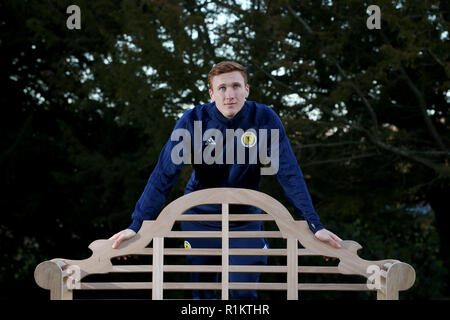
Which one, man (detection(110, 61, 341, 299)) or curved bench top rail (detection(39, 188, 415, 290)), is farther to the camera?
man (detection(110, 61, 341, 299))

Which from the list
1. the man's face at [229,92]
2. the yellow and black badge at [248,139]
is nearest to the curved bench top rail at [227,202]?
the yellow and black badge at [248,139]

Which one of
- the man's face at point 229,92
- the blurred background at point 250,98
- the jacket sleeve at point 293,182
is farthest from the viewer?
the blurred background at point 250,98

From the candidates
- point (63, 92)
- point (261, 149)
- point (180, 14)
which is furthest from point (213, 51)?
point (261, 149)

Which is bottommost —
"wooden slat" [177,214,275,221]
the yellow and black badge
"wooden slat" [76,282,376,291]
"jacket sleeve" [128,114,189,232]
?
"wooden slat" [76,282,376,291]

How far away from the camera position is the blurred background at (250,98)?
5.46 m

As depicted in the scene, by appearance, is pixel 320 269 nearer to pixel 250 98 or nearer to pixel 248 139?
pixel 248 139

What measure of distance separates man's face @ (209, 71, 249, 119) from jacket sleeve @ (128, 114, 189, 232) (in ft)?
0.90

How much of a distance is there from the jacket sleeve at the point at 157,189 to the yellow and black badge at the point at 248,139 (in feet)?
0.99

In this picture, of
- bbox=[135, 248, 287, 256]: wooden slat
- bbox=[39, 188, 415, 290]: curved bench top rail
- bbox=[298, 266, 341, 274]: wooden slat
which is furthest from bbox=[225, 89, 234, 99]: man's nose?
bbox=[298, 266, 341, 274]: wooden slat

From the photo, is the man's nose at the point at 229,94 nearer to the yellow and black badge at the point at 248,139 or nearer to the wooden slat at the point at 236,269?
the yellow and black badge at the point at 248,139

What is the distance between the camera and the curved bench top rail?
83.9 inches

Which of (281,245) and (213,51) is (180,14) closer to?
(213,51)

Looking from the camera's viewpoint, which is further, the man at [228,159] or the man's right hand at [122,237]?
the man at [228,159]

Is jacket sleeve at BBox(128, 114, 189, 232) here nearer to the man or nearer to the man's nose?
the man
